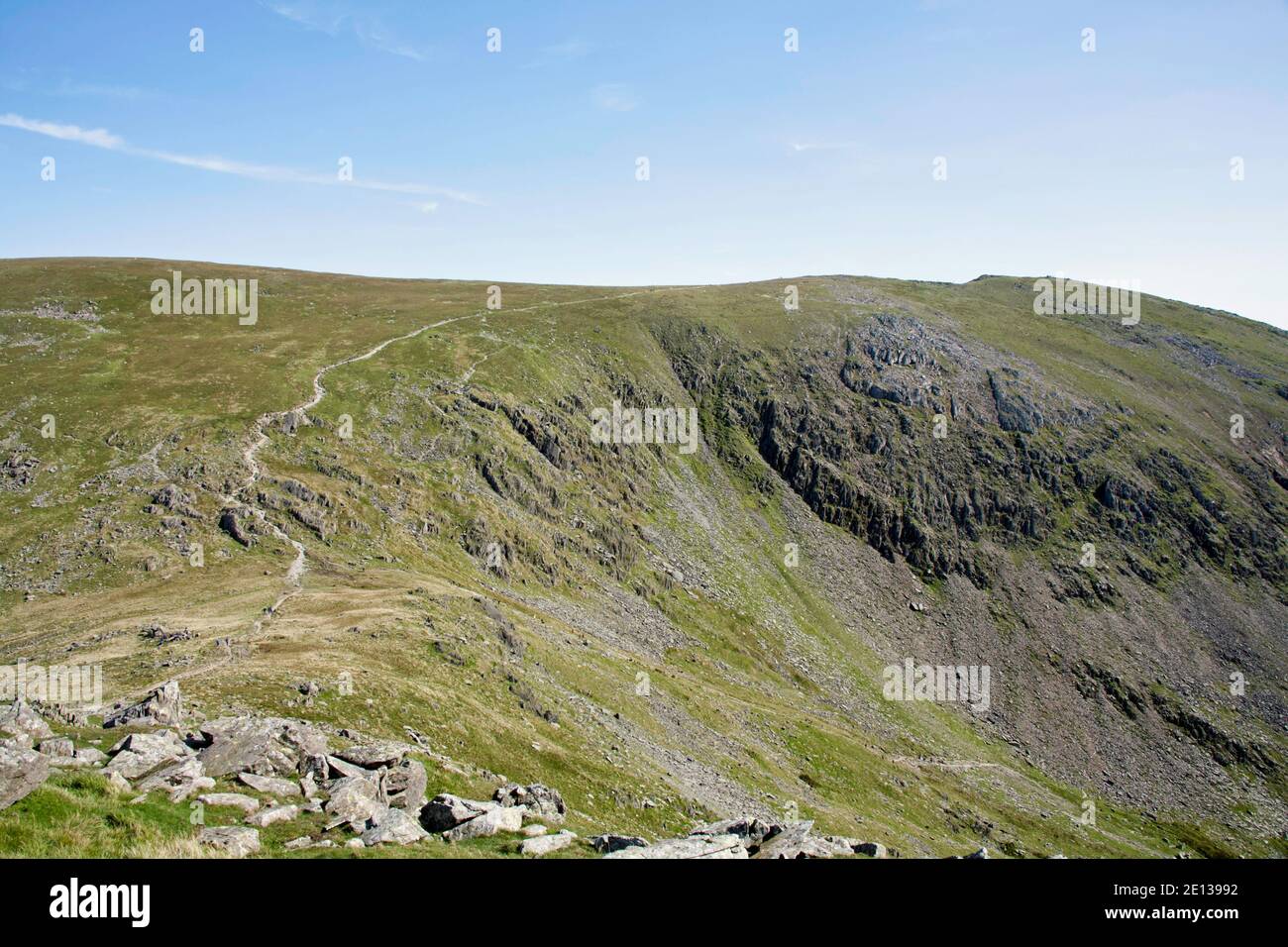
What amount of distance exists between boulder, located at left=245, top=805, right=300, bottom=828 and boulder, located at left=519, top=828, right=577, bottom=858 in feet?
22.8

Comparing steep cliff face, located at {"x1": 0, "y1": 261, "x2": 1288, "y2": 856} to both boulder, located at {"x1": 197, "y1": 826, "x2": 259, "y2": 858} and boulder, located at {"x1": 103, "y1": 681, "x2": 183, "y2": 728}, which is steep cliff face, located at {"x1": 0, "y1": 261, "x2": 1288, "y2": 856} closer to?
boulder, located at {"x1": 103, "y1": 681, "x2": 183, "y2": 728}

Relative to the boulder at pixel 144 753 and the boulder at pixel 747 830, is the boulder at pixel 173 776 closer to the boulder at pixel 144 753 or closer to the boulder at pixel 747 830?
the boulder at pixel 144 753

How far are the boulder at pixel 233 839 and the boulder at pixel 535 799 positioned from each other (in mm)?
10513

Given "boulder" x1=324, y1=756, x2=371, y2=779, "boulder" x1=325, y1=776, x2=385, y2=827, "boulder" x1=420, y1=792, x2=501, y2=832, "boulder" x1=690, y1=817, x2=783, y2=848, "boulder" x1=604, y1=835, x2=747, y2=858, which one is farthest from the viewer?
"boulder" x1=324, y1=756, x2=371, y2=779

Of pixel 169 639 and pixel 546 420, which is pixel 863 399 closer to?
pixel 546 420

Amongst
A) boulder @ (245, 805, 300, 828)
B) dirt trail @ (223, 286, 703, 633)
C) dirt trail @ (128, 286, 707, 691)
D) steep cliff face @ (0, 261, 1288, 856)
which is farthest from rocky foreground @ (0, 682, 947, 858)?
dirt trail @ (223, 286, 703, 633)

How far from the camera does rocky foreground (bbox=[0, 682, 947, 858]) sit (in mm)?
18703

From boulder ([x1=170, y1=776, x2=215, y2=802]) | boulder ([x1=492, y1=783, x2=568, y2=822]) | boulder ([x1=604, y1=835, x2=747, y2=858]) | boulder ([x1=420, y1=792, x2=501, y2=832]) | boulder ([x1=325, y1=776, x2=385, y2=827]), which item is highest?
boulder ([x1=170, y1=776, x2=215, y2=802])

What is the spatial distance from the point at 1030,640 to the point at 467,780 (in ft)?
310

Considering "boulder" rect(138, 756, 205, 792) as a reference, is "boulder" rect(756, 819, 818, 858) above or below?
below

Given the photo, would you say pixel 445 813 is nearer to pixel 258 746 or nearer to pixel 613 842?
pixel 613 842

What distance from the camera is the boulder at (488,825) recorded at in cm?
2102

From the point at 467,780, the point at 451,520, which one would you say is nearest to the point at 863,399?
the point at 451,520
